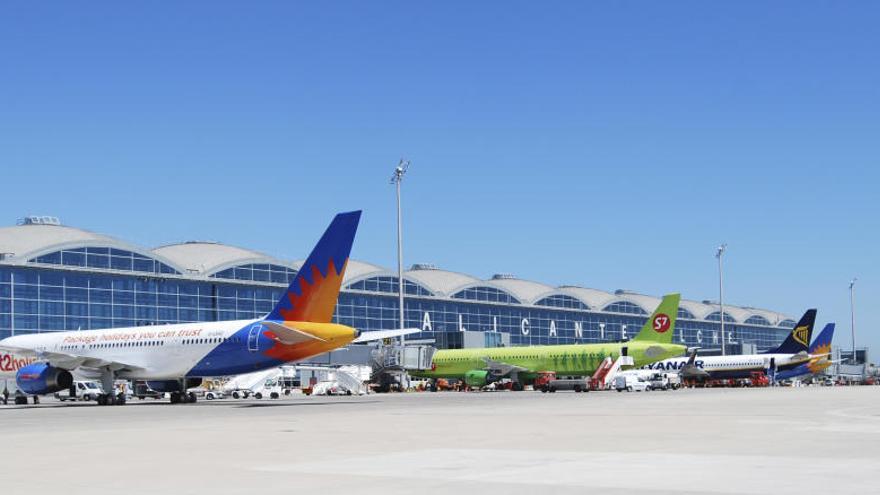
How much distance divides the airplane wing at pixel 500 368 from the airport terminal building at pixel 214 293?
2164 cm

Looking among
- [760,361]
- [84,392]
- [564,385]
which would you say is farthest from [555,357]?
[84,392]

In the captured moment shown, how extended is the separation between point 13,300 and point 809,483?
82.9 m

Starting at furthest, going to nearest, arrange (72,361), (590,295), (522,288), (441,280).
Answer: (590,295) → (522,288) → (441,280) → (72,361)

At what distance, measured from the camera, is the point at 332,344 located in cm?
4453

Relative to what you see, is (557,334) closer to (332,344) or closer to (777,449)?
(332,344)

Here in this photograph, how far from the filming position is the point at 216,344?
47.0 m

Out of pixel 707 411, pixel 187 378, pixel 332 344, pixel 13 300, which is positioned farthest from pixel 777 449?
pixel 13 300

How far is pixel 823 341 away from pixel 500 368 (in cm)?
3728

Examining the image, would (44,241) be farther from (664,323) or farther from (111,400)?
(664,323)

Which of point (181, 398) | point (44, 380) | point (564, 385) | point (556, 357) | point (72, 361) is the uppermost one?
point (72, 361)

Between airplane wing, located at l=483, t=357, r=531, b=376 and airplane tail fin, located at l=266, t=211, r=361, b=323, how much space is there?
134ft

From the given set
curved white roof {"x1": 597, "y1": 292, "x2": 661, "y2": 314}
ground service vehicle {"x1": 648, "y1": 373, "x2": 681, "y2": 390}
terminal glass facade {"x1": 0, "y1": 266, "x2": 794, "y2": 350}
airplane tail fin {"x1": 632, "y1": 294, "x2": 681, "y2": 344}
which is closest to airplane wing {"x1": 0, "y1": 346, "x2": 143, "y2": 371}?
terminal glass facade {"x1": 0, "y1": 266, "x2": 794, "y2": 350}

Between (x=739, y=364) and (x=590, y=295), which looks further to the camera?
(x=590, y=295)

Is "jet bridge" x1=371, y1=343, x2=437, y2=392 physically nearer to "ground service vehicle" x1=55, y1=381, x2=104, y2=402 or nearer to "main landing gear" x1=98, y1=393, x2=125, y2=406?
"ground service vehicle" x1=55, y1=381, x2=104, y2=402
